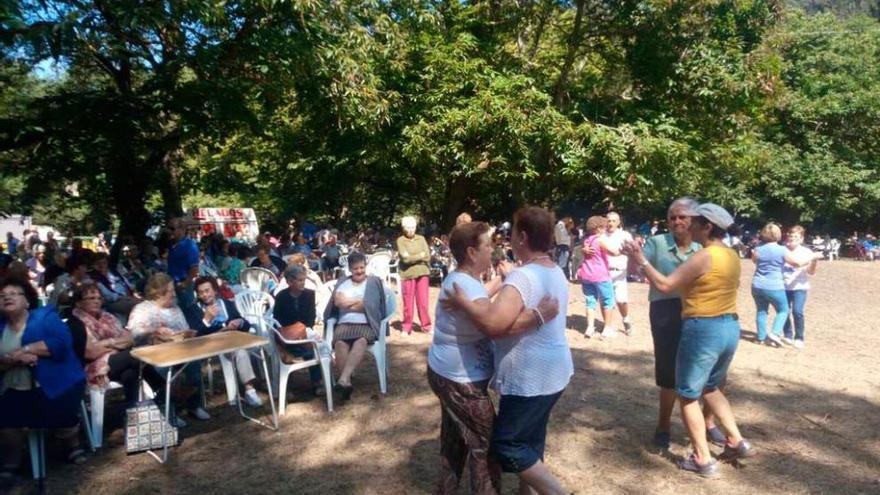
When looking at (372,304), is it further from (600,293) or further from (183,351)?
(600,293)

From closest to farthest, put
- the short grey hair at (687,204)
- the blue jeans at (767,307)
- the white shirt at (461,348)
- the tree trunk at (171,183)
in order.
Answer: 1. the white shirt at (461,348)
2. the short grey hair at (687,204)
3. the blue jeans at (767,307)
4. the tree trunk at (171,183)

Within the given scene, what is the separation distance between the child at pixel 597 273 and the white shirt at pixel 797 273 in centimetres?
198

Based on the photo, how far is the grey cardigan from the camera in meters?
5.58

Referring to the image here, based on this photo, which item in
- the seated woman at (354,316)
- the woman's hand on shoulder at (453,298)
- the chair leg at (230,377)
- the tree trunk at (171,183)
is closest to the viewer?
the woman's hand on shoulder at (453,298)

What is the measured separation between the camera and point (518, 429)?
2.81 m

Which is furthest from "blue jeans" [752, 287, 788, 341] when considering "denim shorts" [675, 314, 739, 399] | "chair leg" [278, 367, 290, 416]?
"chair leg" [278, 367, 290, 416]

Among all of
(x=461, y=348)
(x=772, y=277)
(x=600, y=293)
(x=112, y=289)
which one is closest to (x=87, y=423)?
(x=112, y=289)

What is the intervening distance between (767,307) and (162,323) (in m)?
6.54

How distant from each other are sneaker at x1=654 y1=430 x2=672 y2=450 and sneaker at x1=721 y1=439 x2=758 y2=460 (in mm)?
348

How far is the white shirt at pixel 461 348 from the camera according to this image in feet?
9.87

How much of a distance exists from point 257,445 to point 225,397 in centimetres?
131

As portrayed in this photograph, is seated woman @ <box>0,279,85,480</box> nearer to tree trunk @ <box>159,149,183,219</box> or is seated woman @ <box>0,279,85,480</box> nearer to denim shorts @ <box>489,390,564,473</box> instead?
denim shorts @ <box>489,390,564,473</box>

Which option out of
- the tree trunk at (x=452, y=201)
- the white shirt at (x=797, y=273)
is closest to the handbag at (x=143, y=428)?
the white shirt at (x=797, y=273)

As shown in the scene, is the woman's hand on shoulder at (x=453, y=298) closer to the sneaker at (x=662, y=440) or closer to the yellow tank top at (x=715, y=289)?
the yellow tank top at (x=715, y=289)
